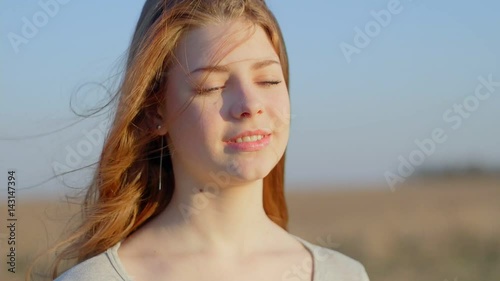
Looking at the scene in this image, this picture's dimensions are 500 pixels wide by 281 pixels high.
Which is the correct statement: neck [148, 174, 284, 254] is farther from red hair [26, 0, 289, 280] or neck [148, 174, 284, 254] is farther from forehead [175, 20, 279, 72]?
forehead [175, 20, 279, 72]

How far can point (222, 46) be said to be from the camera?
124 inches

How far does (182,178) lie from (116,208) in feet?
1.02

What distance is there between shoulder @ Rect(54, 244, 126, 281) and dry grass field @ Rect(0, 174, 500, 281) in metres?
0.59

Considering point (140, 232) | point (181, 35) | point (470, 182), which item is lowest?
point (470, 182)

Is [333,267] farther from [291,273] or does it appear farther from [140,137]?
[140,137]

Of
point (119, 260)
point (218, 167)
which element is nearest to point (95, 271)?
point (119, 260)

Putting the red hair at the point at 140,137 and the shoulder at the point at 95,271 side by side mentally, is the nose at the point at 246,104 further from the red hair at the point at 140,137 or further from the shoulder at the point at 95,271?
the shoulder at the point at 95,271

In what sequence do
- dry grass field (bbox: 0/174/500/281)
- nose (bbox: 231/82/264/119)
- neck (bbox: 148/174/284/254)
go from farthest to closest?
dry grass field (bbox: 0/174/500/281) < neck (bbox: 148/174/284/254) < nose (bbox: 231/82/264/119)

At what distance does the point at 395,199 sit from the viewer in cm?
2538

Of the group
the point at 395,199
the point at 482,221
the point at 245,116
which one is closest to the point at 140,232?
the point at 245,116

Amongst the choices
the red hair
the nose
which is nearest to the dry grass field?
the red hair

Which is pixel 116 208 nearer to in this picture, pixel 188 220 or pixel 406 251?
pixel 188 220

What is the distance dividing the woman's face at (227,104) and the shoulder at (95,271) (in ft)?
1.41

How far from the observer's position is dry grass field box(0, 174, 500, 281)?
28.4 ft
